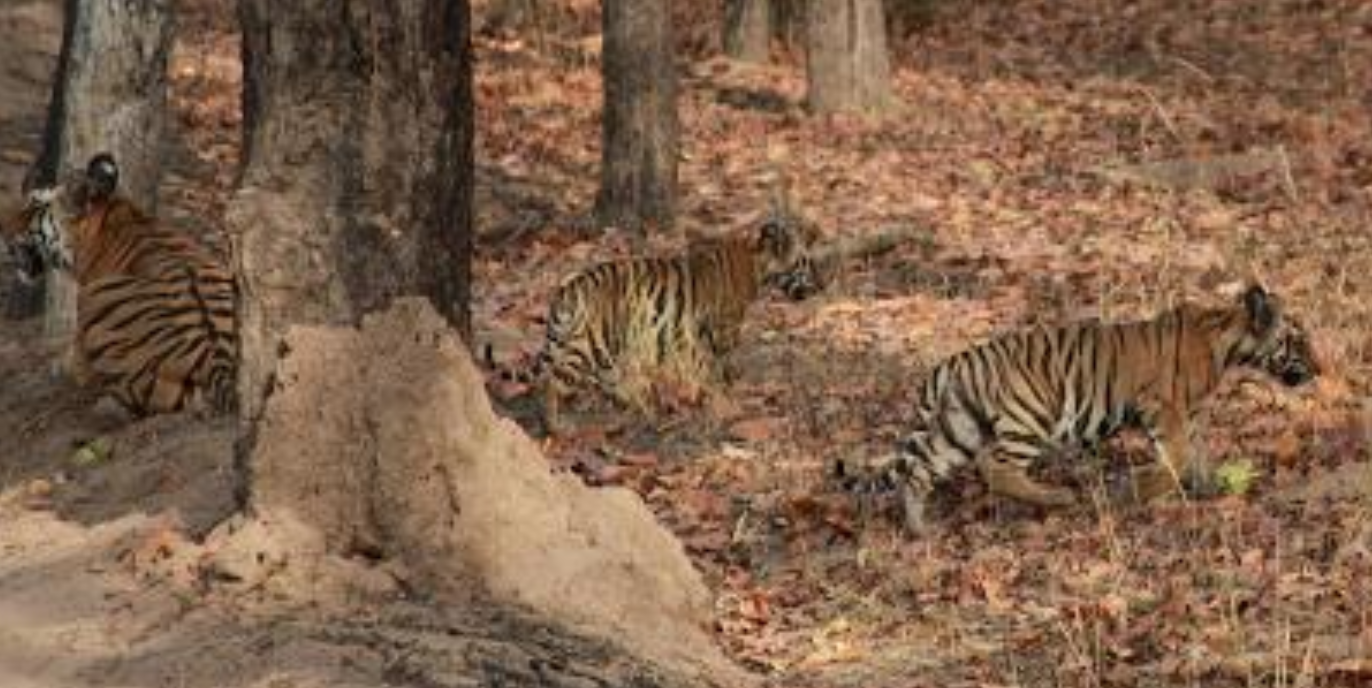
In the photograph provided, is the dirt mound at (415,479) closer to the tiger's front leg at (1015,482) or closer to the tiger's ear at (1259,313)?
the tiger's front leg at (1015,482)

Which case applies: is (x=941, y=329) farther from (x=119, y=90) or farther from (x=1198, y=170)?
(x=1198, y=170)

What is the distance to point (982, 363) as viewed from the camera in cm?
898

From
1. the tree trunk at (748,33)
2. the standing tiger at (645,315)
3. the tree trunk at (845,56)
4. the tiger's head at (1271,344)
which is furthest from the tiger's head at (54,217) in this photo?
the tree trunk at (748,33)

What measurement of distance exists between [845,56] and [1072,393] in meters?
9.63

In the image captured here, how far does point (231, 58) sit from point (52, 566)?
14.2 metres

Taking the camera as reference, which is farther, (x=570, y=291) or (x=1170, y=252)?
(x=1170, y=252)

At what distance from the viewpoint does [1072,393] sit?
29.7 ft

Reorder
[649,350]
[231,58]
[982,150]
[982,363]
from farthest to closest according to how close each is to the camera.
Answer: [231,58]
[982,150]
[649,350]
[982,363]

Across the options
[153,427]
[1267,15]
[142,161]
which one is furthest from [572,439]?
[1267,15]

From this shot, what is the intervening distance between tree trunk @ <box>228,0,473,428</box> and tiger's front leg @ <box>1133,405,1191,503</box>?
9.34ft

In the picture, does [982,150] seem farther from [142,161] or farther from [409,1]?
[409,1]

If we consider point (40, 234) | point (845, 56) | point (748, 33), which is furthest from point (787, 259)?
point (748, 33)

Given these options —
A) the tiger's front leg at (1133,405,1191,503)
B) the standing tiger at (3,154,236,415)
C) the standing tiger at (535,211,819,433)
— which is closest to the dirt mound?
the tiger's front leg at (1133,405,1191,503)

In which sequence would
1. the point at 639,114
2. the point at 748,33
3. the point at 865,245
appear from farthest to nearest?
the point at 748,33, the point at 639,114, the point at 865,245
